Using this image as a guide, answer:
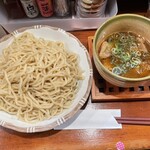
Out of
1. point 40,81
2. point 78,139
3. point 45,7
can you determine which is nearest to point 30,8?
point 45,7

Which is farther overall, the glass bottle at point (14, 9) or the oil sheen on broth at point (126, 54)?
the glass bottle at point (14, 9)

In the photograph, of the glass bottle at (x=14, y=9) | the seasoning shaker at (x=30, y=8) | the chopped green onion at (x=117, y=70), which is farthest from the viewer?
the glass bottle at (x=14, y=9)

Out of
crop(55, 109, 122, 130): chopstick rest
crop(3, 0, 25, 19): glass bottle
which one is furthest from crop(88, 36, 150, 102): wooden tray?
crop(3, 0, 25, 19): glass bottle

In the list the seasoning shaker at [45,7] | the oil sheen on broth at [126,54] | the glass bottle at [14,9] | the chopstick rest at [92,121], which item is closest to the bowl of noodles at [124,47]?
the oil sheen on broth at [126,54]

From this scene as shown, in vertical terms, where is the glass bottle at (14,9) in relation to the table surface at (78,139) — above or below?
above

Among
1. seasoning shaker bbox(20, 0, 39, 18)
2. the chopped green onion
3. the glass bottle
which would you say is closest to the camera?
the chopped green onion

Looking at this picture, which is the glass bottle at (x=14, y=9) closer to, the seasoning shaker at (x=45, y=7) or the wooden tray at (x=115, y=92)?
the seasoning shaker at (x=45, y=7)

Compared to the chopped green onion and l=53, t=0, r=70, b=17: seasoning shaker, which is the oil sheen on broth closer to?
the chopped green onion
